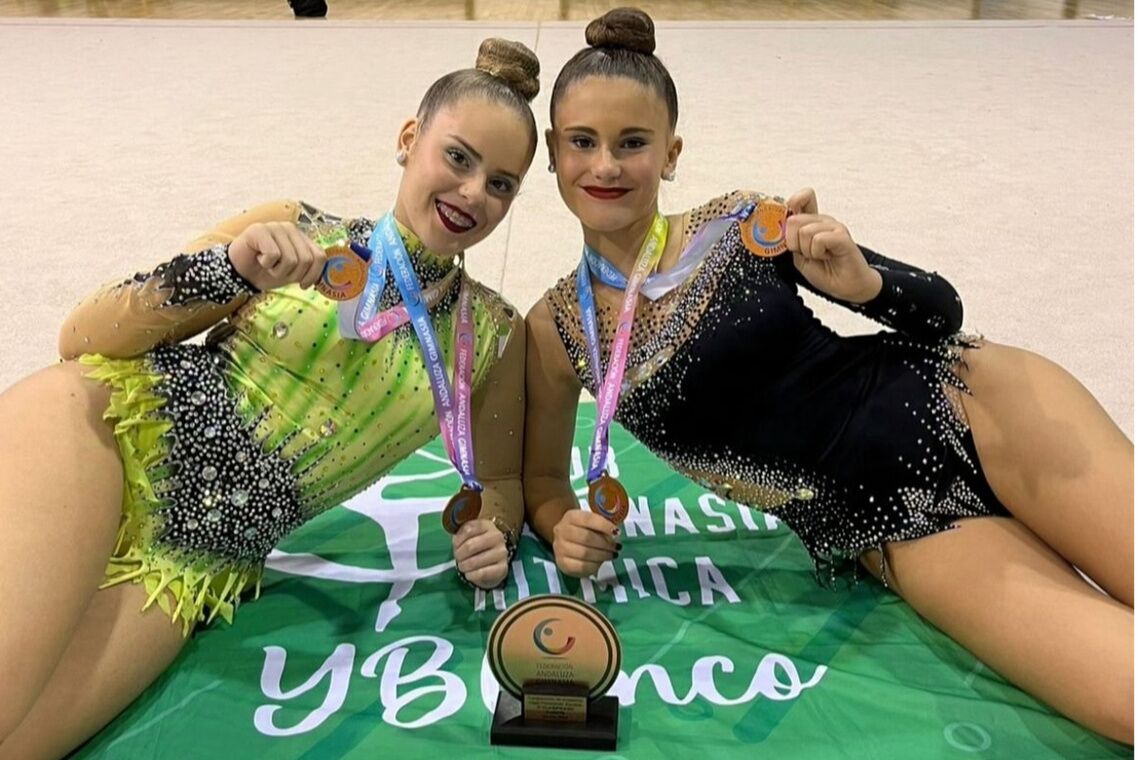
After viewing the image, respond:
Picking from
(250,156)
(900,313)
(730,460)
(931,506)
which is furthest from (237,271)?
(250,156)

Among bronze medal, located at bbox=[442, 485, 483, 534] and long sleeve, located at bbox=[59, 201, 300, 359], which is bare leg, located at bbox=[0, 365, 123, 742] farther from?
bronze medal, located at bbox=[442, 485, 483, 534]

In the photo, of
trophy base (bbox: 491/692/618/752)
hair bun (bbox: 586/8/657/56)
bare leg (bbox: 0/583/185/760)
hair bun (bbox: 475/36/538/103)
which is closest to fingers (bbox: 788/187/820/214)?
hair bun (bbox: 586/8/657/56)

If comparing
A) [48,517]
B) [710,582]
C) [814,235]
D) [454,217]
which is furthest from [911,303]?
[48,517]

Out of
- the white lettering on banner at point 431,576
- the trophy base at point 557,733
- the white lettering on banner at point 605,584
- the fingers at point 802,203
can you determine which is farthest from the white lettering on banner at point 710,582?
the fingers at point 802,203

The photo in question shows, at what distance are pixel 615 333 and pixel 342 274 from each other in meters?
0.42

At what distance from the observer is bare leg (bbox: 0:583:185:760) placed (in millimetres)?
1225

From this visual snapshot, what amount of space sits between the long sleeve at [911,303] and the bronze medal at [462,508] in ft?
1.89

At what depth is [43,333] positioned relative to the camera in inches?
99.6

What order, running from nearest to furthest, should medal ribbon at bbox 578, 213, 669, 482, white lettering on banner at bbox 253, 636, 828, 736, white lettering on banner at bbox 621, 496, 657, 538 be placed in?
white lettering on banner at bbox 253, 636, 828, 736 → medal ribbon at bbox 578, 213, 669, 482 → white lettering on banner at bbox 621, 496, 657, 538

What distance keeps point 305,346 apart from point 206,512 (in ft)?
0.85

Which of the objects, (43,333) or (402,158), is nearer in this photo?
(402,158)

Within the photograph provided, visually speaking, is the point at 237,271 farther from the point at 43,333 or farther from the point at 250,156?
the point at 250,156

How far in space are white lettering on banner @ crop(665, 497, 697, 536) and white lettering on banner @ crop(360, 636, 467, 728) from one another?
0.48 metres

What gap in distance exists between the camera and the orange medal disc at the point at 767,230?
136cm
